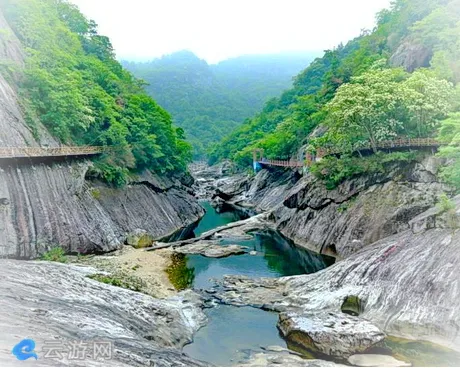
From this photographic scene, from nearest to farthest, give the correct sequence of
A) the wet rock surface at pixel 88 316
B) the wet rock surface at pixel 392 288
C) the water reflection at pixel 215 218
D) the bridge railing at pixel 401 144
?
the wet rock surface at pixel 88 316 < the wet rock surface at pixel 392 288 < the bridge railing at pixel 401 144 < the water reflection at pixel 215 218

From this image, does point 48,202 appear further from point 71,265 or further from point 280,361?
point 280,361

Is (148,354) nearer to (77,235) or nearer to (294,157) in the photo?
(77,235)

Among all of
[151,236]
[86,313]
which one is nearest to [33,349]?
[86,313]

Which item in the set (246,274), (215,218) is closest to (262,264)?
(246,274)

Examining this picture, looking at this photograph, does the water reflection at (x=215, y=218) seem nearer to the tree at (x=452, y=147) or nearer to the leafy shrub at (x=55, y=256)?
the leafy shrub at (x=55, y=256)

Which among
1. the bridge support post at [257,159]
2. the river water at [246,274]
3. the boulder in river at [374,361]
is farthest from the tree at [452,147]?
the bridge support post at [257,159]
